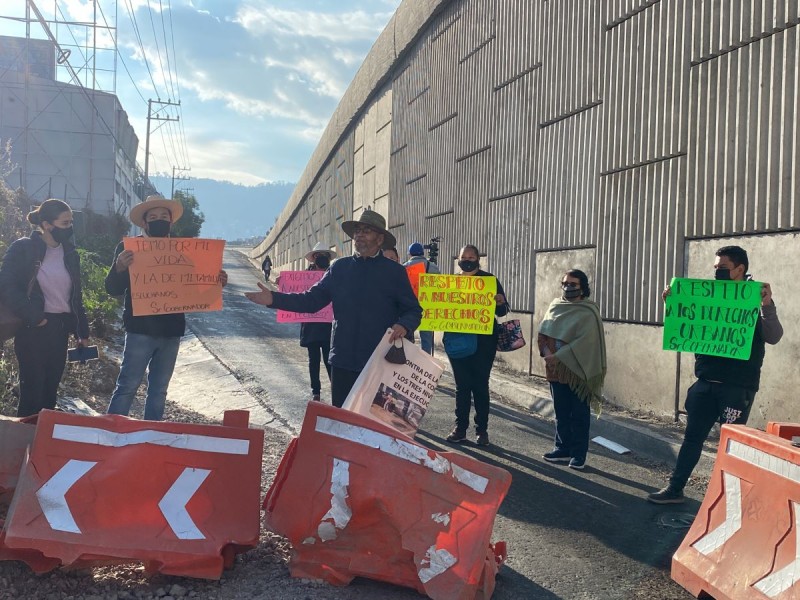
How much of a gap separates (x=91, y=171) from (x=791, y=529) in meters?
53.8

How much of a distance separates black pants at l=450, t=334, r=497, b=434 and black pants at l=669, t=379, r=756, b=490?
7.56ft

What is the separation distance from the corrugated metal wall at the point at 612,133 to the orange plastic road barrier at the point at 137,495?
6070 millimetres

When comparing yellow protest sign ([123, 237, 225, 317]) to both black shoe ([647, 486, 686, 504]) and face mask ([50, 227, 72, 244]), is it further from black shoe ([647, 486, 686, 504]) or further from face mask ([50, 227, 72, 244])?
black shoe ([647, 486, 686, 504])

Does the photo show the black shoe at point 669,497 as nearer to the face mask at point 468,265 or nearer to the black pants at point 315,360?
the face mask at point 468,265

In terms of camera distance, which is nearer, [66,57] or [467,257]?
[467,257]

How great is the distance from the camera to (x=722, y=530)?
3.91 meters

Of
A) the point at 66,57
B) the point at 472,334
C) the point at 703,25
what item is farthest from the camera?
the point at 66,57

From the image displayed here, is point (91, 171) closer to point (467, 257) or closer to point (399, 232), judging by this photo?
point (399, 232)

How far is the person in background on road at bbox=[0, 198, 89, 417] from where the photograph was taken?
529 cm

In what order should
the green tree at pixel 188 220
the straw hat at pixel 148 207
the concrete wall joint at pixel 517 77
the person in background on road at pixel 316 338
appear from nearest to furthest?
1. the straw hat at pixel 148 207
2. the person in background on road at pixel 316 338
3. the concrete wall joint at pixel 517 77
4. the green tree at pixel 188 220

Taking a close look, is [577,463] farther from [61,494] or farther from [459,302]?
[61,494]

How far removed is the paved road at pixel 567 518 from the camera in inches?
161

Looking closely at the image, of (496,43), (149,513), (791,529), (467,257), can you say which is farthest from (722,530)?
(496,43)

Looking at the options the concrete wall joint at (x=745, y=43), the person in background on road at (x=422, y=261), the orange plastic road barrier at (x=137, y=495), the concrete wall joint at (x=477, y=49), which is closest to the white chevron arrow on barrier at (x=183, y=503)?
the orange plastic road barrier at (x=137, y=495)
